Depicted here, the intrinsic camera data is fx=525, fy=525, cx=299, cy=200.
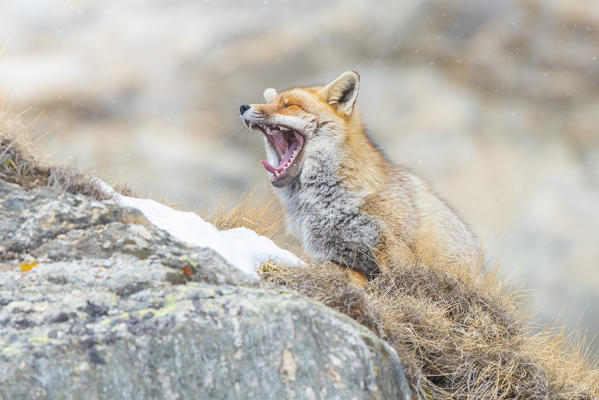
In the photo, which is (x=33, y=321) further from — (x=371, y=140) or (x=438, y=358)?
(x=371, y=140)

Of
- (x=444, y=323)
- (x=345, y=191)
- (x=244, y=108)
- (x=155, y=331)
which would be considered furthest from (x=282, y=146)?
(x=155, y=331)

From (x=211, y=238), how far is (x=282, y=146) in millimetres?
2079

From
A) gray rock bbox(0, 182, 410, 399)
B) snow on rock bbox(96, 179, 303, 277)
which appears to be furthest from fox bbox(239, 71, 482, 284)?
gray rock bbox(0, 182, 410, 399)

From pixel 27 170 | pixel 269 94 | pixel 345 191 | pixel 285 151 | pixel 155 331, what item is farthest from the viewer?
pixel 269 94

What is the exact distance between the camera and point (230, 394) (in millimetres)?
2494

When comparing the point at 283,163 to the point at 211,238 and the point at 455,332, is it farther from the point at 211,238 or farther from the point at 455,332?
the point at 455,332

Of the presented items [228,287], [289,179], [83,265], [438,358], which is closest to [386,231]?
[289,179]

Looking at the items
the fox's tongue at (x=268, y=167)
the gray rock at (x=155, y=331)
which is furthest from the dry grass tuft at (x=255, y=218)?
the gray rock at (x=155, y=331)

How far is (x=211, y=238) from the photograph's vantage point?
4.54 metres

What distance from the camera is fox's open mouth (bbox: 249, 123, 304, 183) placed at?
5.94 metres

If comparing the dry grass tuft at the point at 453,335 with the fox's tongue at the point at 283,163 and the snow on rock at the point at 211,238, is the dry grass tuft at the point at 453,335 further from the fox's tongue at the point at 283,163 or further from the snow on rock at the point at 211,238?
the fox's tongue at the point at 283,163

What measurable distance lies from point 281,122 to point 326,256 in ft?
5.13

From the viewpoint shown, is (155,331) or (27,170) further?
(27,170)

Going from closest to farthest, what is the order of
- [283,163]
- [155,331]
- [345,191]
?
[155,331]
[345,191]
[283,163]
